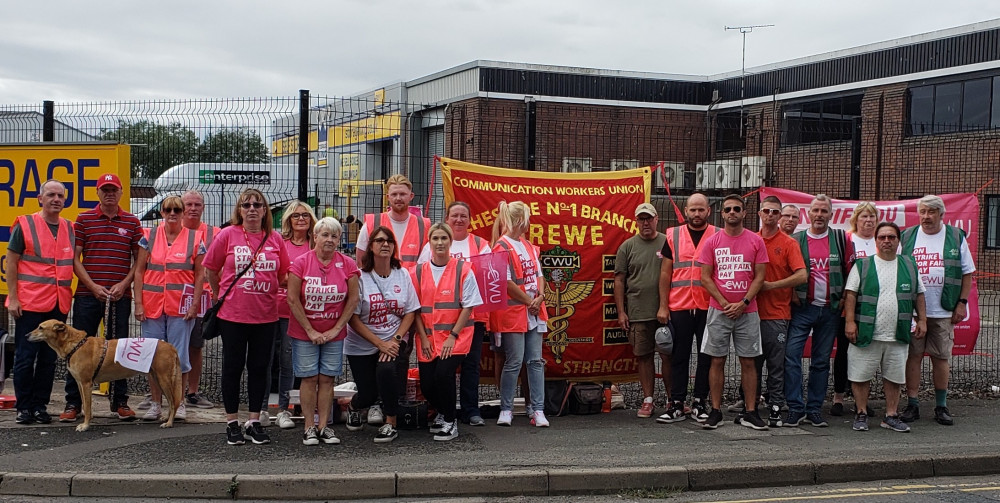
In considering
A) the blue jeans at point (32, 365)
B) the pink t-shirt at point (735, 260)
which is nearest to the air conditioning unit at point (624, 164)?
the pink t-shirt at point (735, 260)

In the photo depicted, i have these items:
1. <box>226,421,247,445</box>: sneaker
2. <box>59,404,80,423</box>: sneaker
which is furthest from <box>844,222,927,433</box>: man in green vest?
<box>59,404,80,423</box>: sneaker

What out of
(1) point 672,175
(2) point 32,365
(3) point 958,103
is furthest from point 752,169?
(3) point 958,103

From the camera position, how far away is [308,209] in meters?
7.66

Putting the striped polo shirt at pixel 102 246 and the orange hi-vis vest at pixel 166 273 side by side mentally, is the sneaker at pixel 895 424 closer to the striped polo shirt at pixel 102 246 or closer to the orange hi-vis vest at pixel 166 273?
the orange hi-vis vest at pixel 166 273

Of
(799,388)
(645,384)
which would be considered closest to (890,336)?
(799,388)

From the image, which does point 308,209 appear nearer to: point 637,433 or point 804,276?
point 637,433

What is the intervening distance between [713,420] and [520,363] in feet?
5.90

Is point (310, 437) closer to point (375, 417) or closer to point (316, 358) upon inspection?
point (316, 358)

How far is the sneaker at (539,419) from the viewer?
796cm

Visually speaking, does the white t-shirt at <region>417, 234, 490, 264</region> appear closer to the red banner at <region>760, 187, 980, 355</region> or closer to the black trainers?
the black trainers

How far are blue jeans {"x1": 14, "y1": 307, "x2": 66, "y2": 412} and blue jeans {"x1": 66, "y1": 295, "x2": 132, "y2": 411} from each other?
0.59ft

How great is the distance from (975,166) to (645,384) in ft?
30.7

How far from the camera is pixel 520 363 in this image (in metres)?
7.95

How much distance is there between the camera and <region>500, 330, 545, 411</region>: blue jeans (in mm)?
7914
